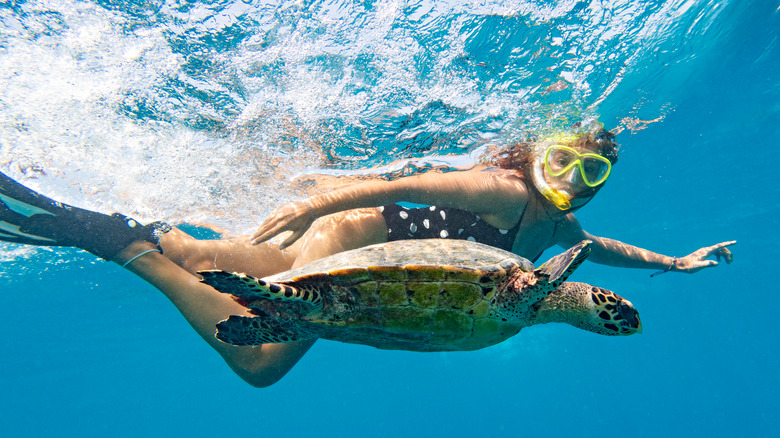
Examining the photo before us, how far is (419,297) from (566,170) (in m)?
3.08

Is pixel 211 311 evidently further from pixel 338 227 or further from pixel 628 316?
pixel 628 316

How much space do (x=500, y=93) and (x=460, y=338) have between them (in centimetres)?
538

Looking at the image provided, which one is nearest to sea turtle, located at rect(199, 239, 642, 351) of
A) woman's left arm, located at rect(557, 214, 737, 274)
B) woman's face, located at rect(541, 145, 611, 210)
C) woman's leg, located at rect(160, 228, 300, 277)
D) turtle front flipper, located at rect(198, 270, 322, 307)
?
turtle front flipper, located at rect(198, 270, 322, 307)

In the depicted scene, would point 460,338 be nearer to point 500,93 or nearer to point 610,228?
point 500,93

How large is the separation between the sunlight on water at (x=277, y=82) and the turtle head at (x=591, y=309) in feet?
13.7

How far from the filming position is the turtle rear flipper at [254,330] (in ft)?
8.80

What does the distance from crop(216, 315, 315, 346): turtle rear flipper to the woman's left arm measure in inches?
172

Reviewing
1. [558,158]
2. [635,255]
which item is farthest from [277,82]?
[635,255]

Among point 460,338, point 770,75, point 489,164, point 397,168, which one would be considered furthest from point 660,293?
point 460,338

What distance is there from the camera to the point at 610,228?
1928 centimetres

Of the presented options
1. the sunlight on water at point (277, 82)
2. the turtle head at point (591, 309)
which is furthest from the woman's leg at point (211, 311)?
the turtle head at point (591, 309)

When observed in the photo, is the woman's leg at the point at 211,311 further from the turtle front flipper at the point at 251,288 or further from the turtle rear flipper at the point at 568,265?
the turtle rear flipper at the point at 568,265

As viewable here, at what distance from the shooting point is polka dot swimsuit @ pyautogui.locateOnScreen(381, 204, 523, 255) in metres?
4.67

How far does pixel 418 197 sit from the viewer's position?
388 cm
